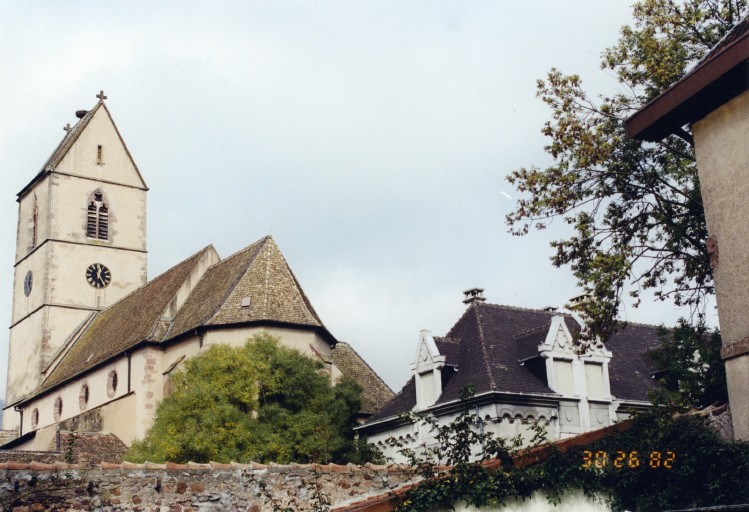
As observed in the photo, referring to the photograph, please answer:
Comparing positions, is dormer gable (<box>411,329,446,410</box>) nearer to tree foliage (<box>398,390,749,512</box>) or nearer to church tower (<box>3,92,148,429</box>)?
tree foliage (<box>398,390,749,512</box>)

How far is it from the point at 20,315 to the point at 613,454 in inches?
1852

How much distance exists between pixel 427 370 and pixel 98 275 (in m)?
27.6

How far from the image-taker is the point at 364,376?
40719 millimetres

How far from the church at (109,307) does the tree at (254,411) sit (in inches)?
115

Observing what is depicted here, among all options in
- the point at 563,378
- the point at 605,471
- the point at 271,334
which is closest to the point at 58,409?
the point at 271,334

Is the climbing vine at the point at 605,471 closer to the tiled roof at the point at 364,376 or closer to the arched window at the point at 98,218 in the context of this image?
the tiled roof at the point at 364,376

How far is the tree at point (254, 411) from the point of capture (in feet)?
91.2

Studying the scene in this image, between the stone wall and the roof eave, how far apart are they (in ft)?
18.2

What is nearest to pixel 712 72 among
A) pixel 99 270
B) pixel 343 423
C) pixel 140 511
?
pixel 140 511

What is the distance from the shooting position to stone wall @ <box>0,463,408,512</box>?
12258 millimetres

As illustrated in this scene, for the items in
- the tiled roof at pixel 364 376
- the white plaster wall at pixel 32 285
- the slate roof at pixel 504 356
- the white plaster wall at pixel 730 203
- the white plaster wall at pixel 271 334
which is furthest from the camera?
the white plaster wall at pixel 32 285

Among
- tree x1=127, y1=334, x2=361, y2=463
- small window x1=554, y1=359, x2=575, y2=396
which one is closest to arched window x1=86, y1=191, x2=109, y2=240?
tree x1=127, y1=334, x2=361, y2=463

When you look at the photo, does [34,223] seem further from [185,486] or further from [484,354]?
[185,486]

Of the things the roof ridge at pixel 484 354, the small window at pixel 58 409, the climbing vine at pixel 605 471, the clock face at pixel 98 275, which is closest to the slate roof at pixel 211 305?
the small window at pixel 58 409
